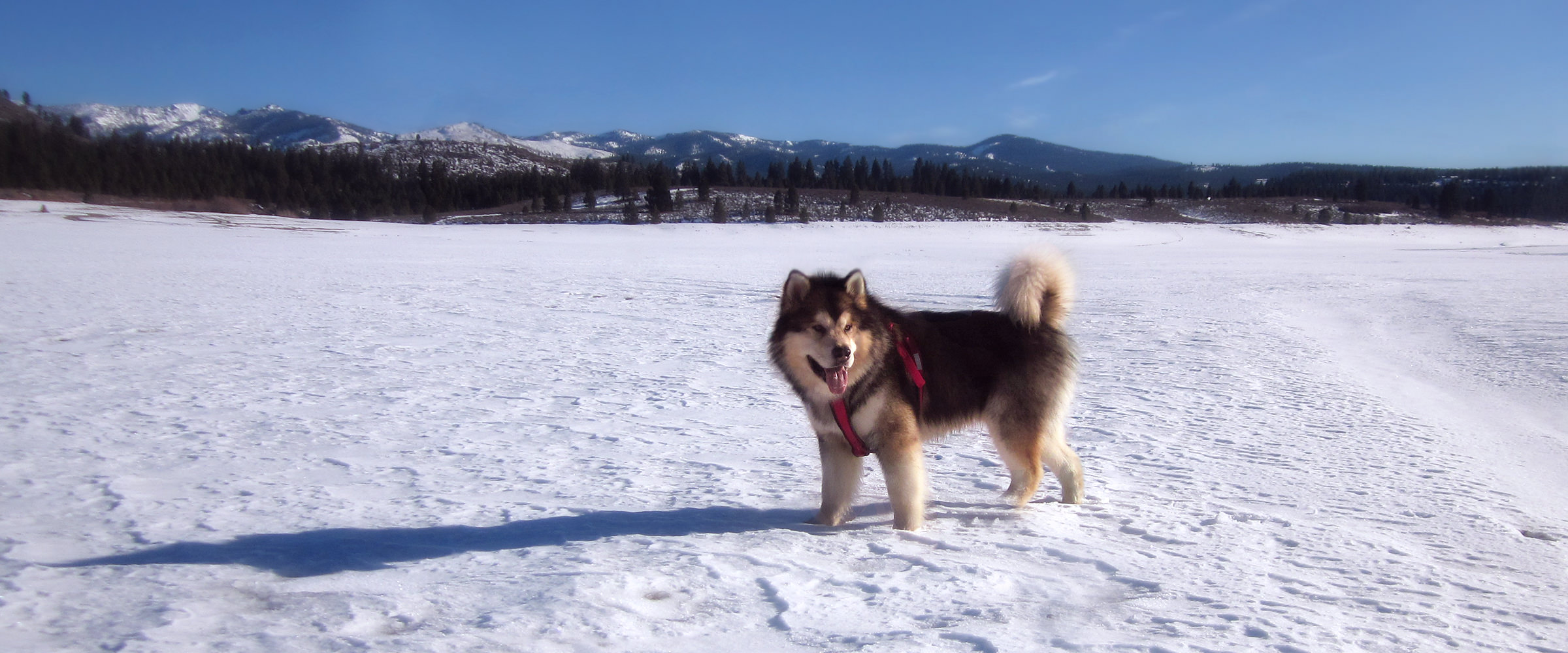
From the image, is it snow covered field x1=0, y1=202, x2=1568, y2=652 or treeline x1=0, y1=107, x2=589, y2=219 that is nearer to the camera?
snow covered field x1=0, y1=202, x2=1568, y2=652

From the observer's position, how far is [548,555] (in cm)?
457

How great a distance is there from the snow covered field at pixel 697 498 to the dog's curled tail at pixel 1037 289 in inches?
51.2

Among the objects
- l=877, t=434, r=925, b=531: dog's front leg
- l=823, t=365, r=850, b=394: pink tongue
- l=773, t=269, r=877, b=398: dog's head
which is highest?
l=773, t=269, r=877, b=398: dog's head

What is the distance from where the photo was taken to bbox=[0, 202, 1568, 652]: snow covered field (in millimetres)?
3707

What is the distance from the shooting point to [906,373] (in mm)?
5367

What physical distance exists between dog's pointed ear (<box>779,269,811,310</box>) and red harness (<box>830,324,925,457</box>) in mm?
613

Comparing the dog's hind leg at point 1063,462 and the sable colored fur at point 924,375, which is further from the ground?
the sable colored fur at point 924,375

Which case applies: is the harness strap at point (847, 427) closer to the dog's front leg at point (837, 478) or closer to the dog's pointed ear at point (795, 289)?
the dog's front leg at point (837, 478)

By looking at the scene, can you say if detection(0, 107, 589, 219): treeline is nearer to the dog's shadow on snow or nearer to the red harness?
the dog's shadow on snow

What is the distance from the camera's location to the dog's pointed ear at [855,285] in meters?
5.24

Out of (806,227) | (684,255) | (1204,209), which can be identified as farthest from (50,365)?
(1204,209)

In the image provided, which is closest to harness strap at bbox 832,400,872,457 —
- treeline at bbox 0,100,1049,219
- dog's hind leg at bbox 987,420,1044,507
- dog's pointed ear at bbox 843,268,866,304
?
dog's pointed ear at bbox 843,268,866,304

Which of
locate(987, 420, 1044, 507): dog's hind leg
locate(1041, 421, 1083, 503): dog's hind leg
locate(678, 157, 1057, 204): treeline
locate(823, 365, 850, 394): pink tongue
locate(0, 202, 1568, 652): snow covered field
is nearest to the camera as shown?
locate(0, 202, 1568, 652): snow covered field

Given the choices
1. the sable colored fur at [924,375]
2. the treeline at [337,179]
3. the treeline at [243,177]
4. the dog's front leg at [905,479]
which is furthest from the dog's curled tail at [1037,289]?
the treeline at [243,177]
